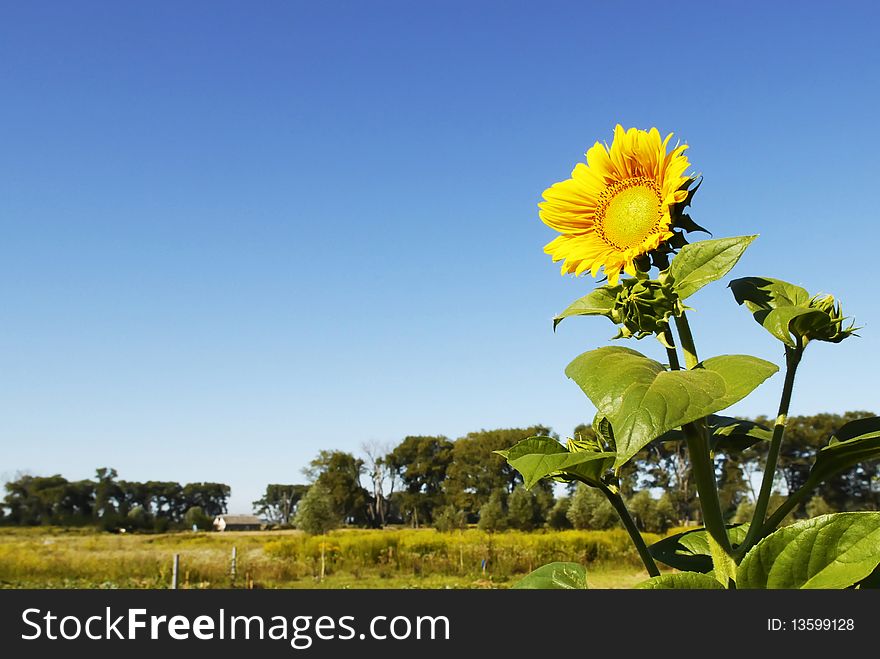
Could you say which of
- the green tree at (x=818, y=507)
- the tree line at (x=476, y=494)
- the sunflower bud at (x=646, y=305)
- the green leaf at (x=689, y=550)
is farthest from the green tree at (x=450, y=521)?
the sunflower bud at (x=646, y=305)

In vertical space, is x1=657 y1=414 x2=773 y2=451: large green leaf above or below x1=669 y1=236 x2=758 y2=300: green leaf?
below

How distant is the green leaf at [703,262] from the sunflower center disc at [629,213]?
0.29 feet

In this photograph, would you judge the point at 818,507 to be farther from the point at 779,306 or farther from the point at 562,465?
the point at 562,465

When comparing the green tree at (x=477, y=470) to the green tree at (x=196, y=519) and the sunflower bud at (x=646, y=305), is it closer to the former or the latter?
the green tree at (x=196, y=519)

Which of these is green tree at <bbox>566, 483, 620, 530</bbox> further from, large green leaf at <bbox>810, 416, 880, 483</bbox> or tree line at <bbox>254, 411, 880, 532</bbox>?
large green leaf at <bbox>810, 416, 880, 483</bbox>

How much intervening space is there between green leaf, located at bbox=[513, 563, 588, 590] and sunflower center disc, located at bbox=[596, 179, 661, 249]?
56cm

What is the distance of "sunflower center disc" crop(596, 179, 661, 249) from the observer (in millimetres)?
1135

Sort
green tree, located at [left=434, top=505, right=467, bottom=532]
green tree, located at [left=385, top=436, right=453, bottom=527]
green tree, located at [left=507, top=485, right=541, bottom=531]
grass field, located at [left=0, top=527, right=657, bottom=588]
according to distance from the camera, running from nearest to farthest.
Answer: grass field, located at [left=0, top=527, right=657, bottom=588] < green tree, located at [left=507, top=485, right=541, bottom=531] < green tree, located at [left=434, top=505, right=467, bottom=532] < green tree, located at [left=385, top=436, right=453, bottom=527]

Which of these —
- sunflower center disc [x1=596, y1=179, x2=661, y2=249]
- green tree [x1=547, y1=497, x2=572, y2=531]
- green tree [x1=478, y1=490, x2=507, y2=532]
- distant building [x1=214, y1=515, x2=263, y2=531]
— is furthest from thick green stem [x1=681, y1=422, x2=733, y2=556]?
distant building [x1=214, y1=515, x2=263, y2=531]

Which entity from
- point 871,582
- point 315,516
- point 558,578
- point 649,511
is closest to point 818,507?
point 649,511

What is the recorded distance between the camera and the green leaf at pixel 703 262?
3.29 feet

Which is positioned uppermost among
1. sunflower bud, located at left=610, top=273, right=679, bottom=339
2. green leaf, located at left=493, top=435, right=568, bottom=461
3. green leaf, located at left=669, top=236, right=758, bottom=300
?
green leaf, located at left=669, top=236, right=758, bottom=300
